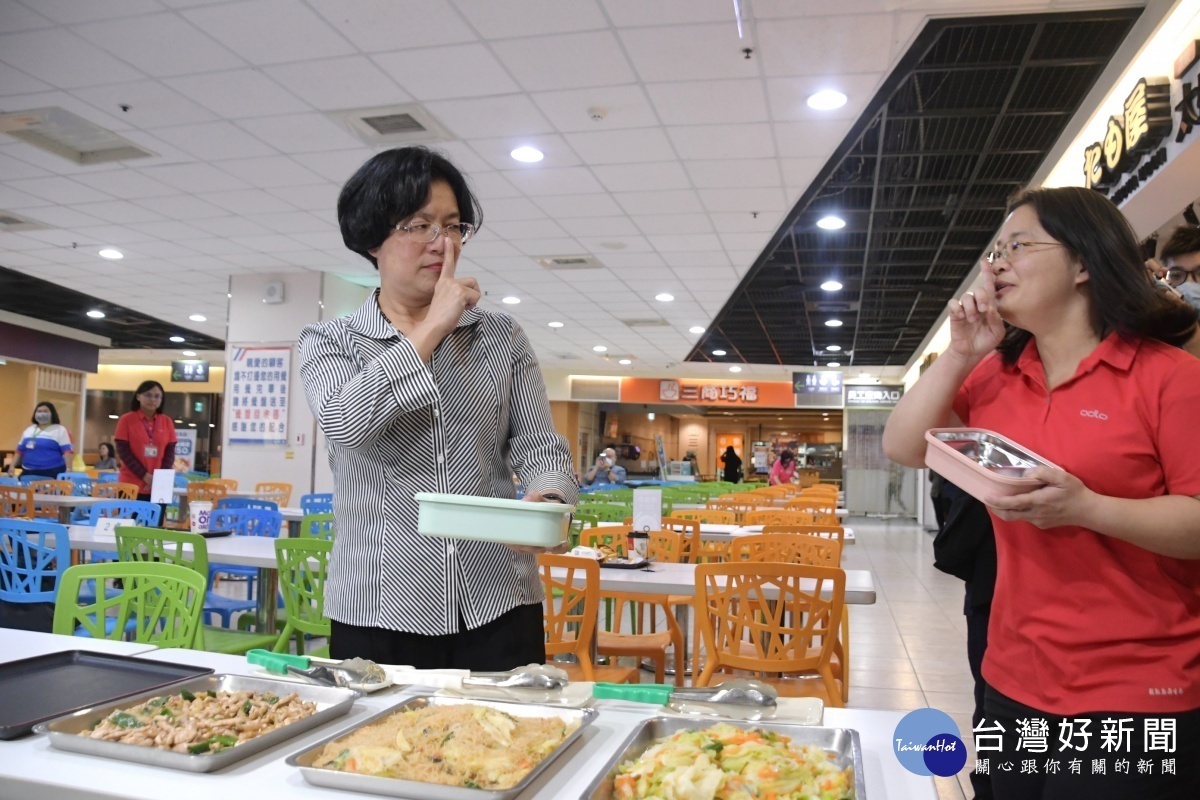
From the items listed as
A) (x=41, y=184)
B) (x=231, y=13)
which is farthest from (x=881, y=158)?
(x=41, y=184)

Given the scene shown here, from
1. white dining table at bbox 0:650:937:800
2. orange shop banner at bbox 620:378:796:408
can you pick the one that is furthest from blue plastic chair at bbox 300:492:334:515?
orange shop banner at bbox 620:378:796:408

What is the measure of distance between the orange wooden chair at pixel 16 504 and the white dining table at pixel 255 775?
18.6 feet

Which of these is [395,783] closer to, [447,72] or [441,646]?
[441,646]

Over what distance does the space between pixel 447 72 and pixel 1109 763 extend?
449 centimetres

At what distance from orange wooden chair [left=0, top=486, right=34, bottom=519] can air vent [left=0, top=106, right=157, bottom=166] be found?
2498 millimetres

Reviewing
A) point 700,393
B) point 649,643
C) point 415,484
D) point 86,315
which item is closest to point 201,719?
point 415,484

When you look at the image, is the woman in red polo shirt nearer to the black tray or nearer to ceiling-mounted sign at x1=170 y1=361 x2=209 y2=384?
the black tray

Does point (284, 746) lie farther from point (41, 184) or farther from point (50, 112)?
point (41, 184)

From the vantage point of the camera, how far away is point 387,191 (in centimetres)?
143

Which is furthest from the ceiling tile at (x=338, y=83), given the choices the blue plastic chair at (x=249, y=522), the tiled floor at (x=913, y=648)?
the tiled floor at (x=913, y=648)

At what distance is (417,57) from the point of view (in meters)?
4.48

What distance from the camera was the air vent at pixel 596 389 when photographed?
790 inches

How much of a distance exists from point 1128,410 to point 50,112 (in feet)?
20.8

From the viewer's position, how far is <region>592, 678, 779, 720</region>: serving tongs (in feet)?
3.83
